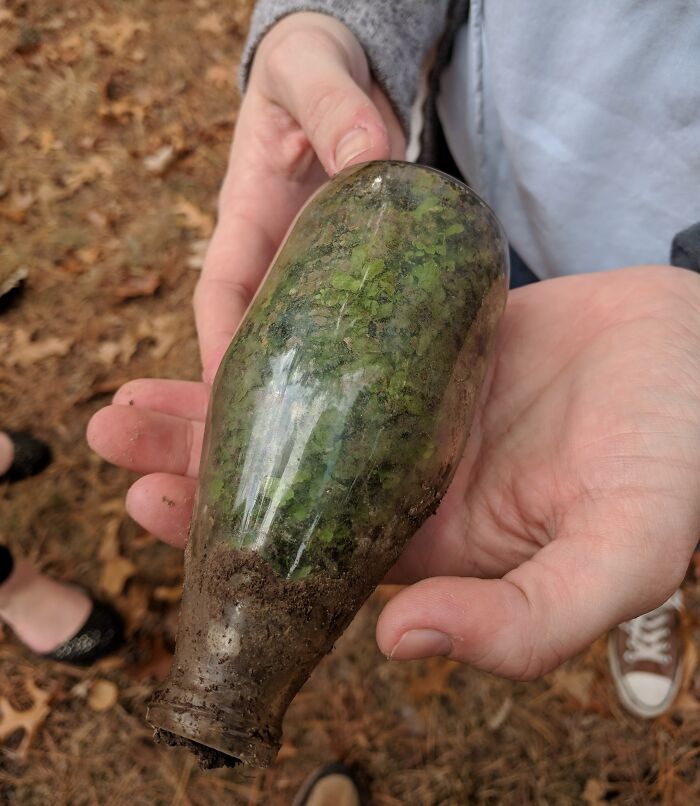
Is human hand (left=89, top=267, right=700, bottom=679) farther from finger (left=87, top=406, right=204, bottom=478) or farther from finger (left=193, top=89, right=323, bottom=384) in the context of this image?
finger (left=193, top=89, right=323, bottom=384)

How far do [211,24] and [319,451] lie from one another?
16.4 feet

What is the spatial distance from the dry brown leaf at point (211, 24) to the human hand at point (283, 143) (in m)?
3.37

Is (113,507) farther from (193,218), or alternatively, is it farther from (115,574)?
(193,218)

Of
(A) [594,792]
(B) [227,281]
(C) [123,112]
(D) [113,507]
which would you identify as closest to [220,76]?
(C) [123,112]

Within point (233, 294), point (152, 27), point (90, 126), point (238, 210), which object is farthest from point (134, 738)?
point (152, 27)

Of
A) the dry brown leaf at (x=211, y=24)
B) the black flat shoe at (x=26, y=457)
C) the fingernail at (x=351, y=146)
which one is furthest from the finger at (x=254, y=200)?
the dry brown leaf at (x=211, y=24)

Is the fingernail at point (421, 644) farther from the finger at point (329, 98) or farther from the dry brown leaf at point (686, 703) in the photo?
Result: the dry brown leaf at point (686, 703)

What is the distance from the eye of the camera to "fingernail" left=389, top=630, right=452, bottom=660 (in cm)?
151

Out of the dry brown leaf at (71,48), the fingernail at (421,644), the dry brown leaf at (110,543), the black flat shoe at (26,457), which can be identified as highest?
the fingernail at (421,644)

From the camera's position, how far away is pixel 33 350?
4.07 meters

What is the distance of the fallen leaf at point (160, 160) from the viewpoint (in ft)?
15.6

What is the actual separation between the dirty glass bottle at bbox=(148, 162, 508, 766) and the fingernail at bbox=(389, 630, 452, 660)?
7.0 inches

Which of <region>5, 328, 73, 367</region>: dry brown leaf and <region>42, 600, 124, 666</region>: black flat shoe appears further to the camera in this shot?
<region>5, 328, 73, 367</region>: dry brown leaf

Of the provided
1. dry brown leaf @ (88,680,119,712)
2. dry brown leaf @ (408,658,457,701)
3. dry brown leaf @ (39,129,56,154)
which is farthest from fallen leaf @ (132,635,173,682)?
dry brown leaf @ (39,129,56,154)
